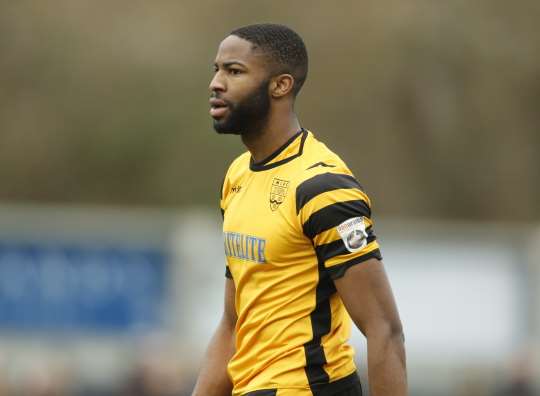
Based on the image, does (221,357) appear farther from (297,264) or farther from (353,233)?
(353,233)

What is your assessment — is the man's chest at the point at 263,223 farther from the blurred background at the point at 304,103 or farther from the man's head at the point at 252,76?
the blurred background at the point at 304,103

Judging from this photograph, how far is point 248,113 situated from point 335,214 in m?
0.72

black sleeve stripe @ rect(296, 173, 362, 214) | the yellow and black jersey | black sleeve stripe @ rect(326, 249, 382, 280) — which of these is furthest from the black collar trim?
black sleeve stripe @ rect(326, 249, 382, 280)

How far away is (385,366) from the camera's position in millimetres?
5672

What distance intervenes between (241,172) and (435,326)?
12.3 meters

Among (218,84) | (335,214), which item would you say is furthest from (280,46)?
(335,214)

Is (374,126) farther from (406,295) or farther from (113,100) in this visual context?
(406,295)

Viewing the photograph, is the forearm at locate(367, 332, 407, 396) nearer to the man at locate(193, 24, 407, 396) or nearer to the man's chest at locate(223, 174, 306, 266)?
the man at locate(193, 24, 407, 396)

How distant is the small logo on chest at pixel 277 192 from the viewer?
5.86 metres

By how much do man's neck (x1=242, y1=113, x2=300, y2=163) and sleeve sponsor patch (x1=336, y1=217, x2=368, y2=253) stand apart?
65 cm

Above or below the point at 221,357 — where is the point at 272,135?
above

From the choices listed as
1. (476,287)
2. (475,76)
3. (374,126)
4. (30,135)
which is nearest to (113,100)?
(30,135)

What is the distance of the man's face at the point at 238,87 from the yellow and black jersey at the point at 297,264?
0.76 ft

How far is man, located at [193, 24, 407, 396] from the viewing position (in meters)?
5.68
